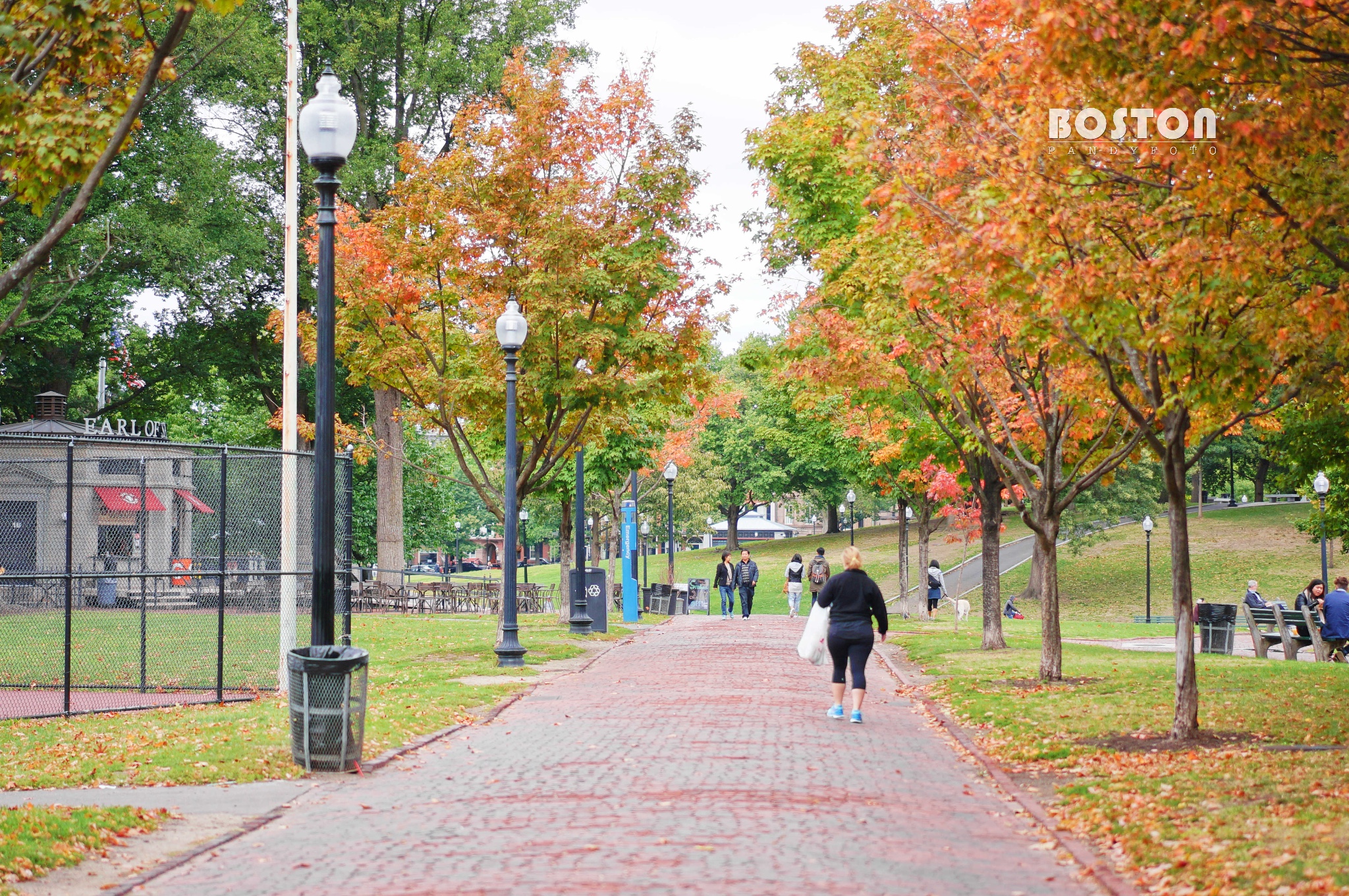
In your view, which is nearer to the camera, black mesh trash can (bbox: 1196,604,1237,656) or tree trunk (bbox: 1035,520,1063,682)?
tree trunk (bbox: 1035,520,1063,682)

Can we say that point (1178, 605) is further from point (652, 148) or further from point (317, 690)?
point (652, 148)

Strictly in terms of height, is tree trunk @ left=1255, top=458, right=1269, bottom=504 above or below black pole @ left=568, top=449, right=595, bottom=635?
above

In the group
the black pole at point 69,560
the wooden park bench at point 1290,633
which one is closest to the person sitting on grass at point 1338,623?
the wooden park bench at point 1290,633

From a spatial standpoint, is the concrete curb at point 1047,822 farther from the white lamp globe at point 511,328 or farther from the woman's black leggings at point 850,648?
the white lamp globe at point 511,328

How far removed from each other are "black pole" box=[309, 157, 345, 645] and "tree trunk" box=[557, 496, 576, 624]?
1580cm

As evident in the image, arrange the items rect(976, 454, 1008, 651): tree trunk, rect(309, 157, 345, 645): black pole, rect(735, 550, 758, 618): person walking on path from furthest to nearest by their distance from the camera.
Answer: rect(735, 550, 758, 618): person walking on path < rect(976, 454, 1008, 651): tree trunk < rect(309, 157, 345, 645): black pole

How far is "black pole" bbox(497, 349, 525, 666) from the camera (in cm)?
1855

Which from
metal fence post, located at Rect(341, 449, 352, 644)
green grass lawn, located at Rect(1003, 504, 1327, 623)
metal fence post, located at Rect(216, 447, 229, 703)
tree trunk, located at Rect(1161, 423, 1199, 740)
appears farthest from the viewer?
green grass lawn, located at Rect(1003, 504, 1327, 623)

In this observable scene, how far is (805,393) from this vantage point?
903 inches

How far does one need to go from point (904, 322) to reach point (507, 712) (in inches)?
260

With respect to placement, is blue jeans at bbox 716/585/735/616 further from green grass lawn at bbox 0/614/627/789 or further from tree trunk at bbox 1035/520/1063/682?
tree trunk at bbox 1035/520/1063/682

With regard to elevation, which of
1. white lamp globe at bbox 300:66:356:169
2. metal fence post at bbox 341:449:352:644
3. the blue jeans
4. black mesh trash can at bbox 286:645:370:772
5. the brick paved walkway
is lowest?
the blue jeans

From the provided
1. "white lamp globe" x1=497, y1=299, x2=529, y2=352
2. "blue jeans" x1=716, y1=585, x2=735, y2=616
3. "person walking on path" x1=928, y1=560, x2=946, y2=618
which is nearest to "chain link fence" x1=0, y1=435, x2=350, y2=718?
"white lamp globe" x1=497, y1=299, x2=529, y2=352

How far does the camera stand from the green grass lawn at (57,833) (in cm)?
666
